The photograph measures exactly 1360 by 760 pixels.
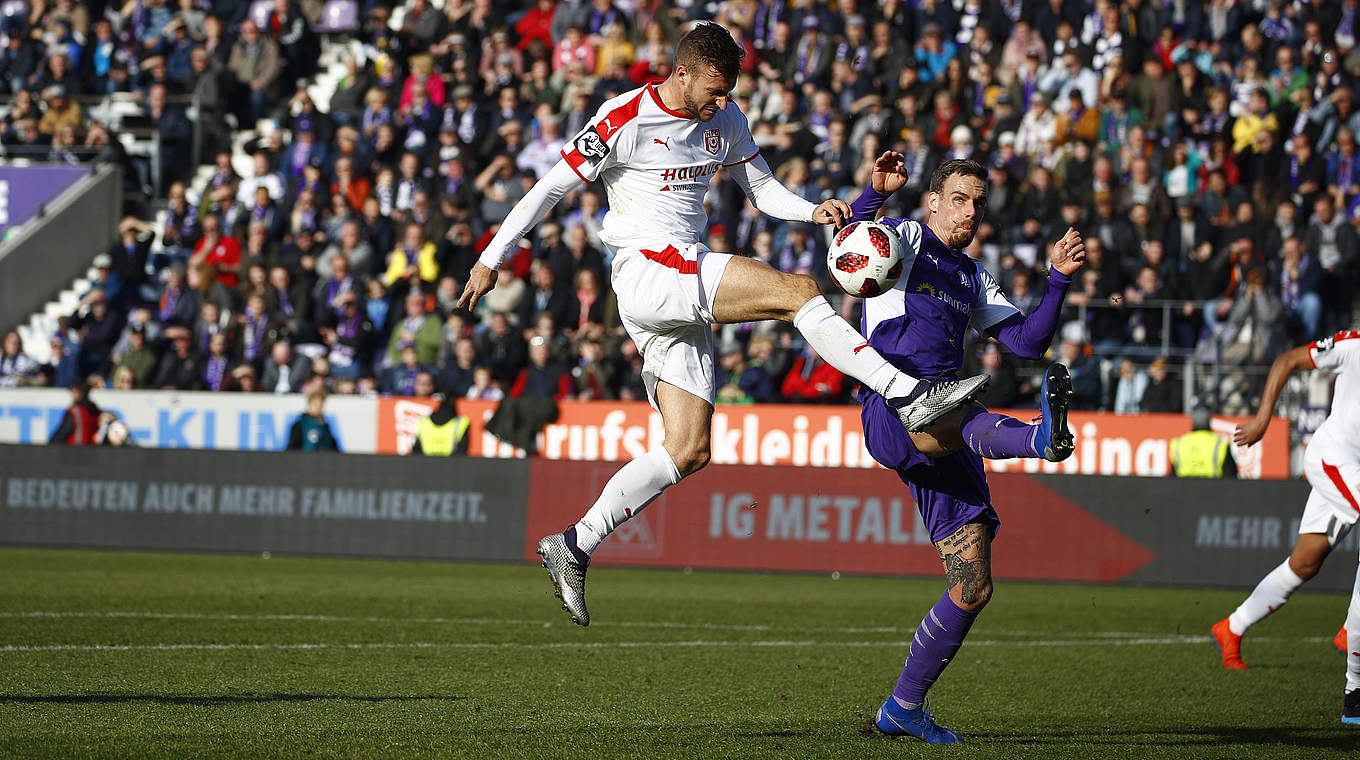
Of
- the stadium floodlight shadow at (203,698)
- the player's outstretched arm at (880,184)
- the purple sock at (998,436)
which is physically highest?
the player's outstretched arm at (880,184)

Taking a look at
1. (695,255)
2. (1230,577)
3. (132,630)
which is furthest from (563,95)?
(695,255)

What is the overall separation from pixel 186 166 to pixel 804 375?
11250mm

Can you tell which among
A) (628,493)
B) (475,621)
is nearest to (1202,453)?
(475,621)

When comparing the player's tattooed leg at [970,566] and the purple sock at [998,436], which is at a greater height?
the purple sock at [998,436]

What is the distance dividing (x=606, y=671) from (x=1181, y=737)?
10.1 ft

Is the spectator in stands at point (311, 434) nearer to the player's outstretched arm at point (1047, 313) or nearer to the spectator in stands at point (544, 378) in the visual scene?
the spectator in stands at point (544, 378)

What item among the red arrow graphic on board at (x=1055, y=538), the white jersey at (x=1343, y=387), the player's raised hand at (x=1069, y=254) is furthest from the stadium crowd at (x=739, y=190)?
the player's raised hand at (x=1069, y=254)

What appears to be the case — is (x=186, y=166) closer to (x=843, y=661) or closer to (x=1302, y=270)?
(x=1302, y=270)

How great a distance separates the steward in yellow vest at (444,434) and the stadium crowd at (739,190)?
23.7 inches

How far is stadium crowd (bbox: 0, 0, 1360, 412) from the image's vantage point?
58.8ft

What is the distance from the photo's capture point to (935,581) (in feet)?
51.4

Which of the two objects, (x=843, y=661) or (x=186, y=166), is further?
(x=186, y=166)

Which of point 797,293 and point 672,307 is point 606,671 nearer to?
point 672,307

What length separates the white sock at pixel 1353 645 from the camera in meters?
7.82
